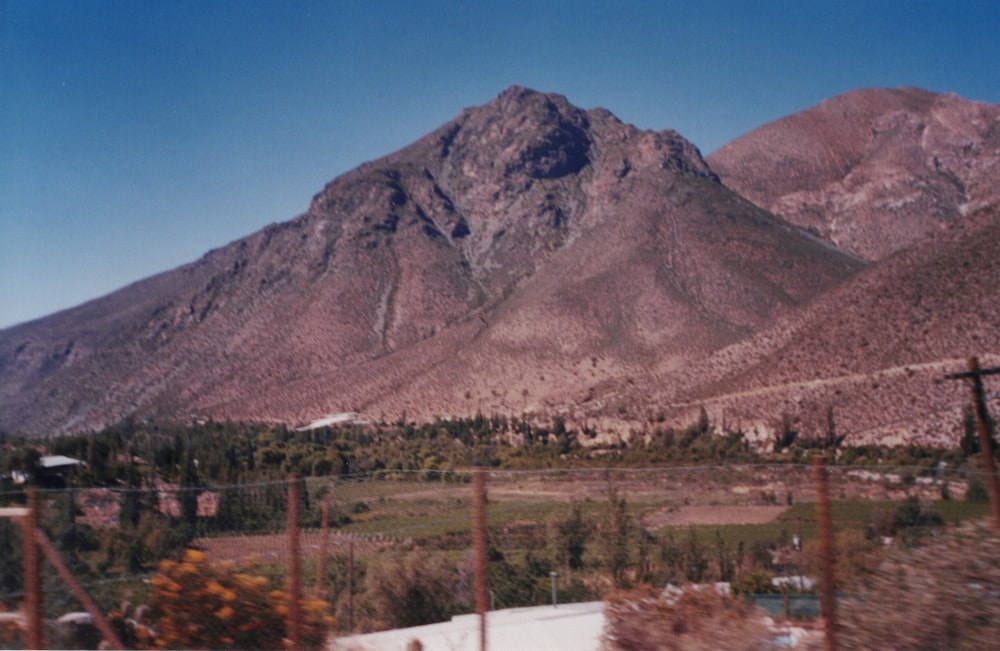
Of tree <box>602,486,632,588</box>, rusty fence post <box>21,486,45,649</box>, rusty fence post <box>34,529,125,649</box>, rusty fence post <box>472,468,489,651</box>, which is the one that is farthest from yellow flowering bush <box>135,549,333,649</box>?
tree <box>602,486,632,588</box>

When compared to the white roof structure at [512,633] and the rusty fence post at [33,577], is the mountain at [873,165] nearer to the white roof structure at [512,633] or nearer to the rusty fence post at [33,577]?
the white roof structure at [512,633]

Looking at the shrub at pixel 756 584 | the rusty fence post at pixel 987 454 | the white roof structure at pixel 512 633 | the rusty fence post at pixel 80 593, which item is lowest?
the white roof structure at pixel 512 633

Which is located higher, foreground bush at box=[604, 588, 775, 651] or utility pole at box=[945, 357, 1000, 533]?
utility pole at box=[945, 357, 1000, 533]

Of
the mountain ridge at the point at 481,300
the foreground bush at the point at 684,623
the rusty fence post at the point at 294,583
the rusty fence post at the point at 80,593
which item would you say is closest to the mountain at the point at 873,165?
the mountain ridge at the point at 481,300

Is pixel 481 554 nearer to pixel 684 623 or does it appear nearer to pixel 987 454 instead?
pixel 684 623

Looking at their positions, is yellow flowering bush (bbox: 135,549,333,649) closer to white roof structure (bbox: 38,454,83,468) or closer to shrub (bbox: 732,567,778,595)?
shrub (bbox: 732,567,778,595)

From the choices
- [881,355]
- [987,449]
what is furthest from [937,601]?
[881,355]
